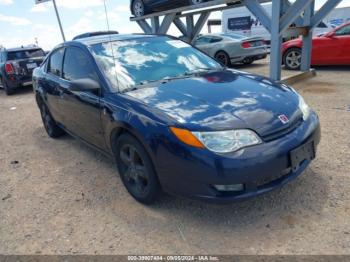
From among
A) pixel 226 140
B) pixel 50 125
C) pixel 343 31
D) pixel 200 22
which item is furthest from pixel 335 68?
pixel 226 140

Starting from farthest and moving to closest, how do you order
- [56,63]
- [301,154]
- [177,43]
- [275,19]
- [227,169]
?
[275,19], [56,63], [177,43], [301,154], [227,169]

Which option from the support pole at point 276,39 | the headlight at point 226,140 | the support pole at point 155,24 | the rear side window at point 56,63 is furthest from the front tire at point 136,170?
the support pole at point 155,24

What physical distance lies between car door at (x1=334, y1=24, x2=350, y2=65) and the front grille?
712cm

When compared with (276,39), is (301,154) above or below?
below

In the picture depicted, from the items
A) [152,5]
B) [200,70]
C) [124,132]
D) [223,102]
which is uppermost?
[152,5]

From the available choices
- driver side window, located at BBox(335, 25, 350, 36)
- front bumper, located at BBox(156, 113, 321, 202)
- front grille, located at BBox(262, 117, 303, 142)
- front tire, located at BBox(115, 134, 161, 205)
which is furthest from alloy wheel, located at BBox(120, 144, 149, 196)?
driver side window, located at BBox(335, 25, 350, 36)

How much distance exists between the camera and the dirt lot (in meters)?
2.35

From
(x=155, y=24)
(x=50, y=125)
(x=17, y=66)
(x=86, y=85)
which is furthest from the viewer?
(x=155, y=24)

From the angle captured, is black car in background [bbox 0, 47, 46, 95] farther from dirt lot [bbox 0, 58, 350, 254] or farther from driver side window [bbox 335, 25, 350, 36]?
driver side window [bbox 335, 25, 350, 36]

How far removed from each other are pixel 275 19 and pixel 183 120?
17.6 ft

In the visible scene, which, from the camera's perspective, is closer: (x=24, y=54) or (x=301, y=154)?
(x=301, y=154)

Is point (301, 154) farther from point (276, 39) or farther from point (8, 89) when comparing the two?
point (8, 89)

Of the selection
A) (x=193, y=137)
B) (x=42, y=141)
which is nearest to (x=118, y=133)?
(x=193, y=137)

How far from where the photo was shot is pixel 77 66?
146 inches
